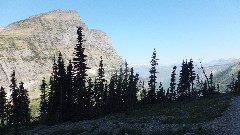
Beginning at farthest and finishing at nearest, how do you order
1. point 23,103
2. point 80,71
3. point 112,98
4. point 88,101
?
point 112,98
point 23,103
point 88,101
point 80,71

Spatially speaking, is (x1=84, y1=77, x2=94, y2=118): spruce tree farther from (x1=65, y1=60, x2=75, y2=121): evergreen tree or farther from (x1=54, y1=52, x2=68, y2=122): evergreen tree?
(x1=54, y1=52, x2=68, y2=122): evergreen tree

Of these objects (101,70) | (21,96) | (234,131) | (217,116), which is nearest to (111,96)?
(101,70)

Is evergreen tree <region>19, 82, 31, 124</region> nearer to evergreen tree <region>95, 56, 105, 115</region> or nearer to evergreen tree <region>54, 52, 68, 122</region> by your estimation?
evergreen tree <region>95, 56, 105, 115</region>

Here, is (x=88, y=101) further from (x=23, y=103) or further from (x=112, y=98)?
(x=23, y=103)

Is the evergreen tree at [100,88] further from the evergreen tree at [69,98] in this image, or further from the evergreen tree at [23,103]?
the evergreen tree at [23,103]

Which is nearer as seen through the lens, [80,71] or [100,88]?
[80,71]

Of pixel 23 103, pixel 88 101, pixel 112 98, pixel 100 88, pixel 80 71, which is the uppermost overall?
pixel 80 71

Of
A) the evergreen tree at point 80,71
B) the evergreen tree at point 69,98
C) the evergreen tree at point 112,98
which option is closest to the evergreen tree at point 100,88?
the evergreen tree at point 112,98

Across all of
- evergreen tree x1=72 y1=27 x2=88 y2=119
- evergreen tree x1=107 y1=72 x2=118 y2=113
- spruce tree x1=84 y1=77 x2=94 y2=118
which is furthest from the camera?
evergreen tree x1=107 y1=72 x2=118 y2=113

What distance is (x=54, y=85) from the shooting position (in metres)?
74.9

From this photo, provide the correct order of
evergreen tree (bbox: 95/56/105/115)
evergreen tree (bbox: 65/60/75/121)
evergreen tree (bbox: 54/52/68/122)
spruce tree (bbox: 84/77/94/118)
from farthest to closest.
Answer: evergreen tree (bbox: 95/56/105/115), evergreen tree (bbox: 65/60/75/121), spruce tree (bbox: 84/77/94/118), evergreen tree (bbox: 54/52/68/122)

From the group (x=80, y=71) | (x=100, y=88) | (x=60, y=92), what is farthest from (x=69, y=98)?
(x=100, y=88)

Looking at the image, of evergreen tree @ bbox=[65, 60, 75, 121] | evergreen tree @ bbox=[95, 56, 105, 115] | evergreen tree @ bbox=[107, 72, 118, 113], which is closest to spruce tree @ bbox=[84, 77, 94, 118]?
evergreen tree @ bbox=[65, 60, 75, 121]

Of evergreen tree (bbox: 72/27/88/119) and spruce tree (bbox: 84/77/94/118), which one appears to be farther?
spruce tree (bbox: 84/77/94/118)
